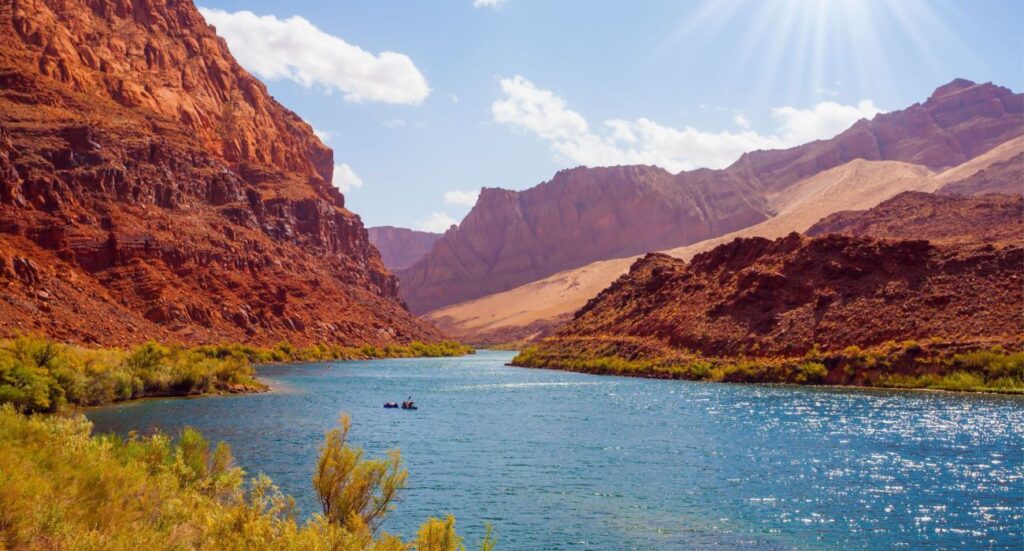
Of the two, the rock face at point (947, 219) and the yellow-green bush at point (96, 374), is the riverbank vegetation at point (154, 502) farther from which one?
the rock face at point (947, 219)

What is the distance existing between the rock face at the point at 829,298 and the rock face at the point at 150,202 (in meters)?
53.2

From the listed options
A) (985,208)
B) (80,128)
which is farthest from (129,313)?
(985,208)

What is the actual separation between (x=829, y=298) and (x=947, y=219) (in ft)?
204

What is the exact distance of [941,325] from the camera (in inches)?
2589

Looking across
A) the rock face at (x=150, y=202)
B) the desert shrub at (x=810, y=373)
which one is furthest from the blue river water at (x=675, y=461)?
the rock face at (x=150, y=202)

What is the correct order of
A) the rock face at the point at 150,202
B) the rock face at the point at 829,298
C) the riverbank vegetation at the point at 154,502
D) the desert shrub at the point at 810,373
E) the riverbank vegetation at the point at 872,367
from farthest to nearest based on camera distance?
the rock face at the point at 150,202
the desert shrub at the point at 810,373
the rock face at the point at 829,298
the riverbank vegetation at the point at 872,367
the riverbank vegetation at the point at 154,502

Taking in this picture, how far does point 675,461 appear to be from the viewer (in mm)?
33125

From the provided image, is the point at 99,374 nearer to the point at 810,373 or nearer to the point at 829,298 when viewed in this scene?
the point at 810,373

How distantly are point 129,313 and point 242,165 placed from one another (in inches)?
2873

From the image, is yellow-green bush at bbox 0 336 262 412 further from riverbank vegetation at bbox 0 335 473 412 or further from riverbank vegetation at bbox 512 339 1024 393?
riverbank vegetation at bbox 512 339 1024 393

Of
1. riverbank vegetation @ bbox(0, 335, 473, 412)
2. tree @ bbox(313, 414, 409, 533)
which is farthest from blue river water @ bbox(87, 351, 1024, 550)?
tree @ bbox(313, 414, 409, 533)

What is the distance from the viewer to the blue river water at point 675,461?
22.4 metres

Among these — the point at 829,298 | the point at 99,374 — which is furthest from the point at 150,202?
the point at 829,298

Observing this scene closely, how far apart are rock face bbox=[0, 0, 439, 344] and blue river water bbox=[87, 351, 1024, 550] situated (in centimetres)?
3879
